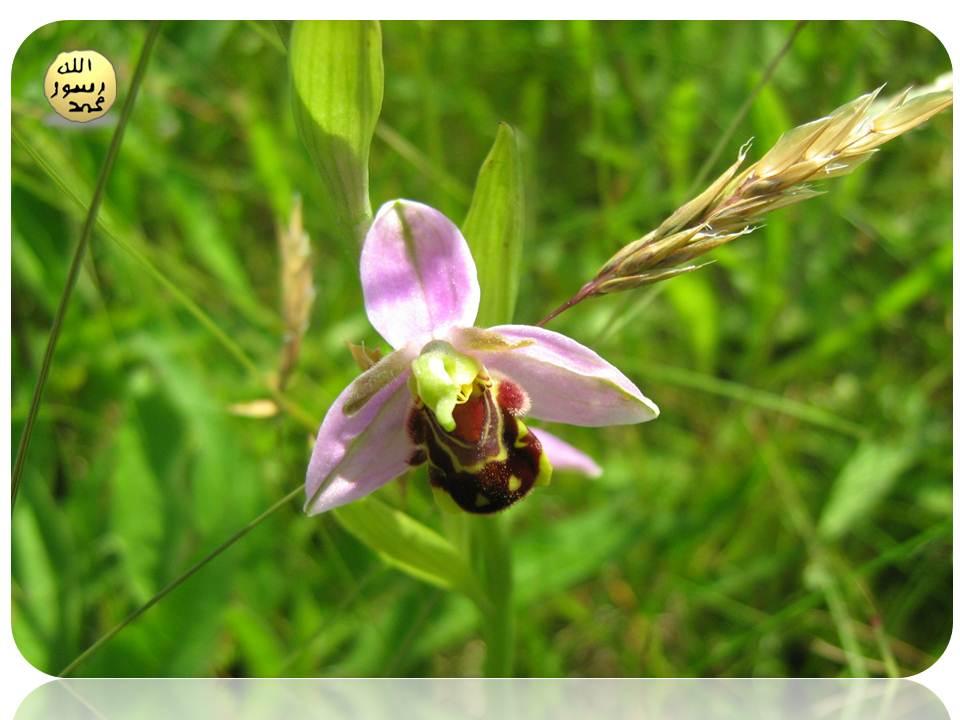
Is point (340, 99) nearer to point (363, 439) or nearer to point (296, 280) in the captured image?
point (296, 280)

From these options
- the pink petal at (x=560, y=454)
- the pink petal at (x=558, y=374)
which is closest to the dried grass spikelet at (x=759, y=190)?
the pink petal at (x=558, y=374)

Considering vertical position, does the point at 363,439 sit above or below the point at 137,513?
above

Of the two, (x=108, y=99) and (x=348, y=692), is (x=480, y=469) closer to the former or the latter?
(x=348, y=692)

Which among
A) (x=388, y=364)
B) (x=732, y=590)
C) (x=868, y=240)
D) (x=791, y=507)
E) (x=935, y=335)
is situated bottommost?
(x=732, y=590)

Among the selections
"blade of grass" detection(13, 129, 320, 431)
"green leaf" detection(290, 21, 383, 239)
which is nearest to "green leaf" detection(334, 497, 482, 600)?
"blade of grass" detection(13, 129, 320, 431)

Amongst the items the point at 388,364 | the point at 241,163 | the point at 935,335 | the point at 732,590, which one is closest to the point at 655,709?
the point at 732,590

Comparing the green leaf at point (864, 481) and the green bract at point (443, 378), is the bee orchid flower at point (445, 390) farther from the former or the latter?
the green leaf at point (864, 481)

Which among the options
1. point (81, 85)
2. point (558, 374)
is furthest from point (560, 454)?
point (81, 85)
